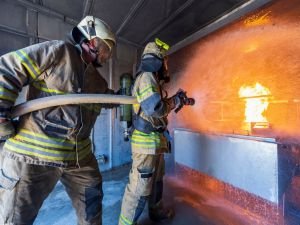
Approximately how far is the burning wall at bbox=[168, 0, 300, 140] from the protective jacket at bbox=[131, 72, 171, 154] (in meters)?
0.97

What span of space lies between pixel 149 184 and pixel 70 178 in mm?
674

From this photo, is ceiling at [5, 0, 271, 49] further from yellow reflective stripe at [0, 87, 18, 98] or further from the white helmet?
yellow reflective stripe at [0, 87, 18, 98]

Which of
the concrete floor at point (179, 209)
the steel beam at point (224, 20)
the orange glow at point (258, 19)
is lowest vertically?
the concrete floor at point (179, 209)

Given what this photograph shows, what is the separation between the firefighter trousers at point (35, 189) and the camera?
108cm

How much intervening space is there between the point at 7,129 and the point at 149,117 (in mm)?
1060

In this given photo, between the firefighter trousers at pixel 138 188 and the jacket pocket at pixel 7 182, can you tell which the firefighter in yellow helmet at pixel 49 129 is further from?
the firefighter trousers at pixel 138 188

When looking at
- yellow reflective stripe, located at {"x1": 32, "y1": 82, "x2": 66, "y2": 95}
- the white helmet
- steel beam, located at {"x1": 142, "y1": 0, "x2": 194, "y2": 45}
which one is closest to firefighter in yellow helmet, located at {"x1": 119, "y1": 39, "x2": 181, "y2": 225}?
the white helmet

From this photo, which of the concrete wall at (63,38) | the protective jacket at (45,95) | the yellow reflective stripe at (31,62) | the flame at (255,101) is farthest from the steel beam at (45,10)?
the flame at (255,101)

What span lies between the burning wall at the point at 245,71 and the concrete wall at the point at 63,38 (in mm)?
1259

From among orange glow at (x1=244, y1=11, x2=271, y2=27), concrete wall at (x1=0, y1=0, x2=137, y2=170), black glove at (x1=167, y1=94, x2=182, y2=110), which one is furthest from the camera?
concrete wall at (x1=0, y1=0, x2=137, y2=170)

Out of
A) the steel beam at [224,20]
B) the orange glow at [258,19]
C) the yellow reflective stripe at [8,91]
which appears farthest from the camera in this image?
the steel beam at [224,20]

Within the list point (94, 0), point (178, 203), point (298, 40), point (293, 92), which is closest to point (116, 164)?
point (178, 203)

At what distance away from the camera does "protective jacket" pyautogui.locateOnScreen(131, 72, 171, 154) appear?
5.32 ft

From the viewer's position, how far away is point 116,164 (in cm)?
367
